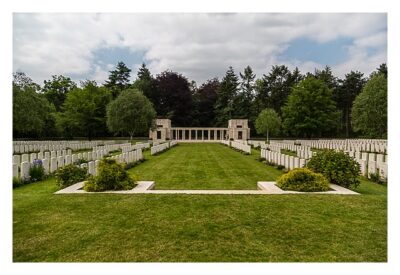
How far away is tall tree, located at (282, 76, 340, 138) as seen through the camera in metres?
49.9

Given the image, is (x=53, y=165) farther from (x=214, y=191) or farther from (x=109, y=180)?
Result: (x=214, y=191)

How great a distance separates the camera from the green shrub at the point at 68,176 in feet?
30.1

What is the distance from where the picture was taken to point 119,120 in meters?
35.0

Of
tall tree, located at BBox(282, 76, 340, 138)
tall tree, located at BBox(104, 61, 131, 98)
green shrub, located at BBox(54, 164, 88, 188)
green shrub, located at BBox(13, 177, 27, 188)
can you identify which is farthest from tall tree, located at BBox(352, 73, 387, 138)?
tall tree, located at BBox(104, 61, 131, 98)

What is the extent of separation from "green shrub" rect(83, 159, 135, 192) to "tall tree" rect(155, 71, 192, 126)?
56.7 meters

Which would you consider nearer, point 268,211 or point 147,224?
point 147,224

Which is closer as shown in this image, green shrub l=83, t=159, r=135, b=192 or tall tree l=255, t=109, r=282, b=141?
green shrub l=83, t=159, r=135, b=192

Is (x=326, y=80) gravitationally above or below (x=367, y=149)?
above

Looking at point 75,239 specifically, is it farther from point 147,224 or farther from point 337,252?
point 337,252

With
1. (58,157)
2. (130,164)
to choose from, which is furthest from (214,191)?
(130,164)

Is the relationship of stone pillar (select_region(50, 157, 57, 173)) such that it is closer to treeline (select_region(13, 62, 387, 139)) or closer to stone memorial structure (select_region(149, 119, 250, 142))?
treeline (select_region(13, 62, 387, 139))

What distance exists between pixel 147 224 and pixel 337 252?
2940mm

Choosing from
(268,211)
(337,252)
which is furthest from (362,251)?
(268,211)

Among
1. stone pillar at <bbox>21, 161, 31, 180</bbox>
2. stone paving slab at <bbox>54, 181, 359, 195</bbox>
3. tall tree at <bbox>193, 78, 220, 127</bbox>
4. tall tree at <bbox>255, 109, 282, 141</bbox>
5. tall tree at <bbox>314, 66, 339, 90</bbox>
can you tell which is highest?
tall tree at <bbox>314, 66, 339, 90</bbox>
